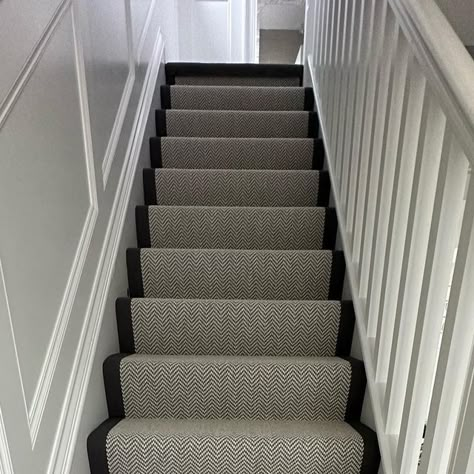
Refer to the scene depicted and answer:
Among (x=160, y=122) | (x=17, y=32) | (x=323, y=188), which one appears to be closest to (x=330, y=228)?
(x=323, y=188)

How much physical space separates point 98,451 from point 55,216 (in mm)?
645

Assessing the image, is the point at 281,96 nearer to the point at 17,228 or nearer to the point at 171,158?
the point at 171,158

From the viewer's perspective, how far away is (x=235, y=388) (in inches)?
61.2

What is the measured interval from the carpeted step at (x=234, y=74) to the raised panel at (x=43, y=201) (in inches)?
72.5

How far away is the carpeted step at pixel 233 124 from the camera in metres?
2.72

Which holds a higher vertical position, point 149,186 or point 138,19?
point 138,19

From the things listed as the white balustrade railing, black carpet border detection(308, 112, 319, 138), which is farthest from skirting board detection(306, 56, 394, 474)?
black carpet border detection(308, 112, 319, 138)

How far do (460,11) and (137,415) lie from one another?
2.22 m

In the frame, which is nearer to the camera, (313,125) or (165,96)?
(313,125)

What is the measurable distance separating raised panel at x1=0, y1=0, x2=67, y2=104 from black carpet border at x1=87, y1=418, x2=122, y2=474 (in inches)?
36.1

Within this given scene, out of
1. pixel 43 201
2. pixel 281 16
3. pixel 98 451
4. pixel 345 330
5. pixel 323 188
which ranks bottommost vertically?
pixel 98 451

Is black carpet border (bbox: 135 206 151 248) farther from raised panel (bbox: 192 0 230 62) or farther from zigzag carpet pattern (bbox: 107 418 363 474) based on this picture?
raised panel (bbox: 192 0 230 62)

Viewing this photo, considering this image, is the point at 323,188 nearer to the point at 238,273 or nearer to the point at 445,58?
the point at 238,273

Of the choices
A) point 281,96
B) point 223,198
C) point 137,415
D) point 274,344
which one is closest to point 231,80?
point 281,96
